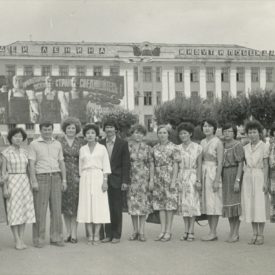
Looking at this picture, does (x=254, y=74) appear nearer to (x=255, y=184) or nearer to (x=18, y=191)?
(x=255, y=184)

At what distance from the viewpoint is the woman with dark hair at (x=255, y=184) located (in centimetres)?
728

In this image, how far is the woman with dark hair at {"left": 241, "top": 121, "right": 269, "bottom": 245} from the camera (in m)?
7.28

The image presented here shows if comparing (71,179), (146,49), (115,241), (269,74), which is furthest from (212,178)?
(269,74)

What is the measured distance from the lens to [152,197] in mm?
7766

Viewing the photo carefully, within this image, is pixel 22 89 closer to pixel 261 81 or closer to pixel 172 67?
pixel 172 67

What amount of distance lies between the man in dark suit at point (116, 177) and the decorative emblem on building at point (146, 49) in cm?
5147

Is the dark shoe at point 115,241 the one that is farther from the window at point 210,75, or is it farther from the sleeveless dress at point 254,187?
the window at point 210,75

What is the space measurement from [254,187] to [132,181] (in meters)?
1.61

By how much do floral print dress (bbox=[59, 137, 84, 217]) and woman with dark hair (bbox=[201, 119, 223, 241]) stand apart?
1.69 meters

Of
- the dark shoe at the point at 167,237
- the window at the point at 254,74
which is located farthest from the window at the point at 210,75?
the dark shoe at the point at 167,237

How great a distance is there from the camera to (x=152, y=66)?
208 feet

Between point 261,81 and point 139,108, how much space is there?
15348mm

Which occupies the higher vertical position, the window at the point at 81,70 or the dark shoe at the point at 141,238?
the window at the point at 81,70

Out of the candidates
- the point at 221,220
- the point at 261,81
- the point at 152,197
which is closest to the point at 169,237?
the point at 152,197
